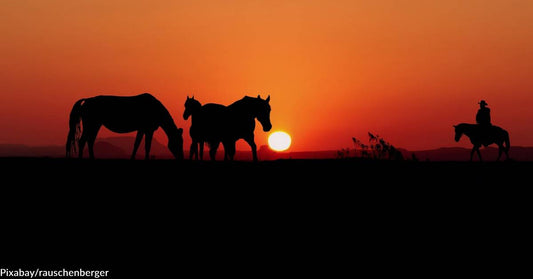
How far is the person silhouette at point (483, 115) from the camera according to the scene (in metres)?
27.0

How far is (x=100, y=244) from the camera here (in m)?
8.59

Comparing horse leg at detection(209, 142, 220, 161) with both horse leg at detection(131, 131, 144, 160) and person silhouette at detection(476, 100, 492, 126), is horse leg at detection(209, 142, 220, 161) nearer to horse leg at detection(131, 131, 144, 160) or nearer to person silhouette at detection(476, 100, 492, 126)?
horse leg at detection(131, 131, 144, 160)

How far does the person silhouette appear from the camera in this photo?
27.0 meters

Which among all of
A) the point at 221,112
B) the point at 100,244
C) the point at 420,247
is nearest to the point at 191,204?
the point at 100,244

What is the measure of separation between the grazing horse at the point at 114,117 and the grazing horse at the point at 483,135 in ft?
50.5

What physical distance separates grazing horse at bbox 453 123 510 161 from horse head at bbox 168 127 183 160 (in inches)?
553

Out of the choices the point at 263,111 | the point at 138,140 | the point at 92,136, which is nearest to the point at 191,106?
the point at 138,140

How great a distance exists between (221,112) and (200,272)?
481 inches

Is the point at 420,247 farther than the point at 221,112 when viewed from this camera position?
No

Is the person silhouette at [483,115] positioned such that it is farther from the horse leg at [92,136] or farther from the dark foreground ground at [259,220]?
the horse leg at [92,136]

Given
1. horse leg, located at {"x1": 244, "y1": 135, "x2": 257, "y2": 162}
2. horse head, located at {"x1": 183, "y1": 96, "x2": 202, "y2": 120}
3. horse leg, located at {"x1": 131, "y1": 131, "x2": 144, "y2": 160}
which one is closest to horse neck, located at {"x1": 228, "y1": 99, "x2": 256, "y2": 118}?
horse leg, located at {"x1": 244, "y1": 135, "x2": 257, "y2": 162}

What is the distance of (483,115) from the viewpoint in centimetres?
2698

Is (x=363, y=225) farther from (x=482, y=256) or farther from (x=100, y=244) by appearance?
(x=100, y=244)

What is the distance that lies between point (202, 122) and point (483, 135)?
594 inches
